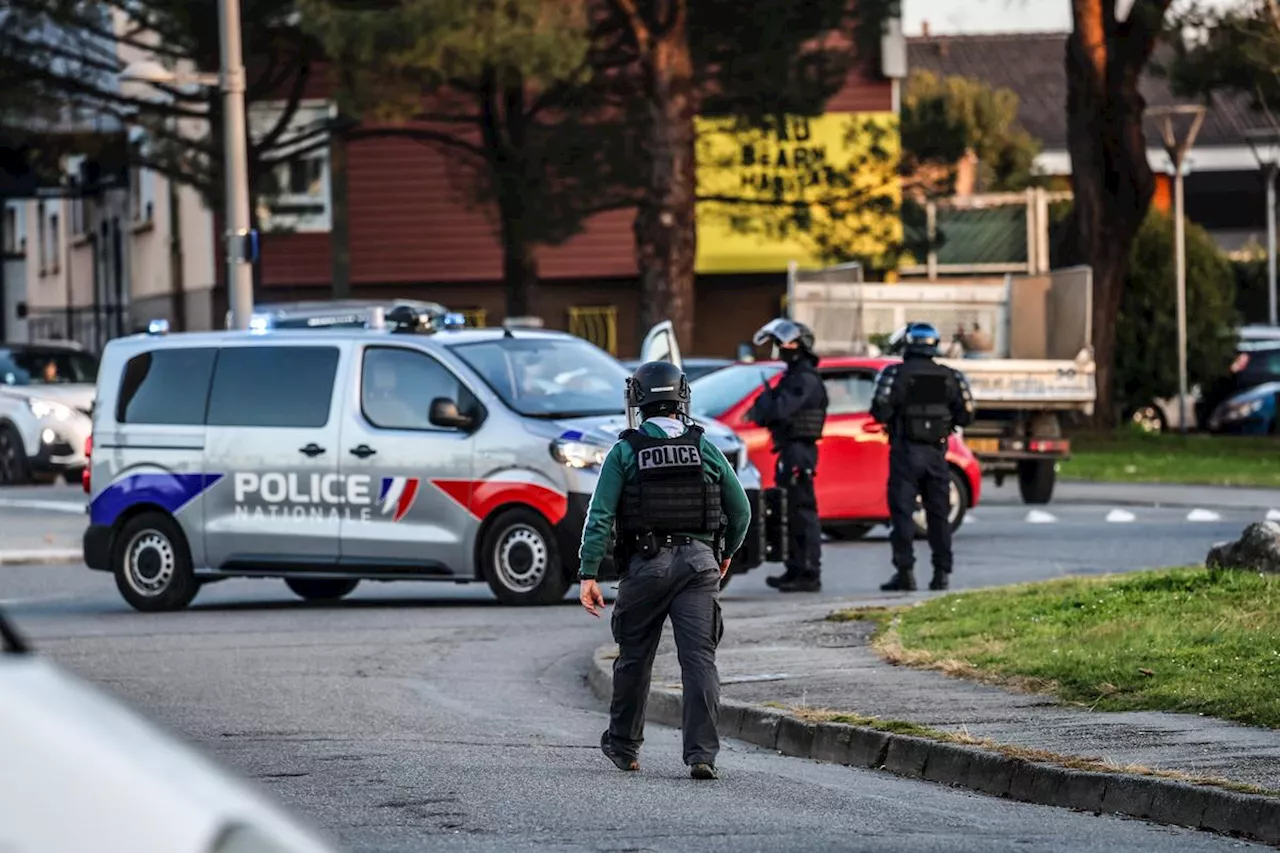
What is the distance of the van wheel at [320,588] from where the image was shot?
1750 centimetres

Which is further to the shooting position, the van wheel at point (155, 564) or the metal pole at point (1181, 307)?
the metal pole at point (1181, 307)

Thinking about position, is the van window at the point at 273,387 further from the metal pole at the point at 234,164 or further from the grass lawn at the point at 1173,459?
the grass lawn at the point at 1173,459

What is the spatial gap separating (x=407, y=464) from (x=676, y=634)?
7.24 m

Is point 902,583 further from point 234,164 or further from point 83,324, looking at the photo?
point 83,324

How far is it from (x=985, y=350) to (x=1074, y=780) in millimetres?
20170

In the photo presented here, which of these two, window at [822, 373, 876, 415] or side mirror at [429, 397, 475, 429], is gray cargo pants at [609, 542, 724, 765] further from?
window at [822, 373, 876, 415]

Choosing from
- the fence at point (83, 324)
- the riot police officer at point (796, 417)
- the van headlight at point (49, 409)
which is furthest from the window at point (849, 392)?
the fence at point (83, 324)

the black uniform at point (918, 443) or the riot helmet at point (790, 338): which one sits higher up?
the riot helmet at point (790, 338)

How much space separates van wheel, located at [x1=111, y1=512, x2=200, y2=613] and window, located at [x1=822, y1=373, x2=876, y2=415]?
19.9 ft

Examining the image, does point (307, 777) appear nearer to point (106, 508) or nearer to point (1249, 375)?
point (106, 508)

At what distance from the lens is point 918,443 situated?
54.0 ft

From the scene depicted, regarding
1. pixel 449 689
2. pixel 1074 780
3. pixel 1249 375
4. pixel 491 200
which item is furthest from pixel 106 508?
pixel 1249 375

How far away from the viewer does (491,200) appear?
36.9m

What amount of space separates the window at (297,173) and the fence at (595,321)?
4.76 m
